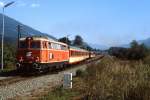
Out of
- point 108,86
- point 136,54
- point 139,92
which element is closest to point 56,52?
point 108,86

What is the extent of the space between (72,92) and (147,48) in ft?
220

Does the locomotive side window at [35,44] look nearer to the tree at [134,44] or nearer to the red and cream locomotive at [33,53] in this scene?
the red and cream locomotive at [33,53]

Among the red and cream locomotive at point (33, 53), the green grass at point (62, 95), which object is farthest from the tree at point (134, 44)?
the green grass at point (62, 95)

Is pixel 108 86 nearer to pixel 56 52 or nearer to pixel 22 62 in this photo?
pixel 22 62

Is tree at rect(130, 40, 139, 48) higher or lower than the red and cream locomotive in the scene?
higher

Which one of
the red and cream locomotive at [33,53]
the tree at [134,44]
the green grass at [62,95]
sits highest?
the tree at [134,44]

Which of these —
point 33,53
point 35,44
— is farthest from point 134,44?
point 33,53

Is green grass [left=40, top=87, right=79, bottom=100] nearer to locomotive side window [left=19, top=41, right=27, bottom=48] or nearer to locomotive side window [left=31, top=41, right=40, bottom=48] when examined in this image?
locomotive side window [left=31, top=41, right=40, bottom=48]

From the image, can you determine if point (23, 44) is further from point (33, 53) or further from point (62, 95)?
point (62, 95)

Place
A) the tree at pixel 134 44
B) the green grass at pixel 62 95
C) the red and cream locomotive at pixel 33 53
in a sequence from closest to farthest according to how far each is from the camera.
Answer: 1. the green grass at pixel 62 95
2. the red and cream locomotive at pixel 33 53
3. the tree at pixel 134 44

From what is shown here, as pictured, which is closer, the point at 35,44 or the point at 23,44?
the point at 35,44

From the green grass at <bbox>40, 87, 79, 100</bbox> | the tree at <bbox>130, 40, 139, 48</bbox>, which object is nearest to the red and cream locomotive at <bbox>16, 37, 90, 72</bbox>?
the green grass at <bbox>40, 87, 79, 100</bbox>

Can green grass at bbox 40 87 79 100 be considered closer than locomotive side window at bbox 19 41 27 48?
Yes

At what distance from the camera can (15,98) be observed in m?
18.0
